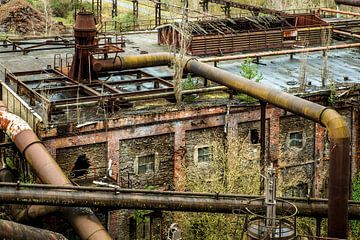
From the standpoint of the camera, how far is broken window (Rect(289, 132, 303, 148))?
2469 centimetres

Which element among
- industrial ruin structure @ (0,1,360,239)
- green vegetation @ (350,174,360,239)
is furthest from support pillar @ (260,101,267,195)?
green vegetation @ (350,174,360,239)

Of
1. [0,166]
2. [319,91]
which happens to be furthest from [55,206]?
[319,91]

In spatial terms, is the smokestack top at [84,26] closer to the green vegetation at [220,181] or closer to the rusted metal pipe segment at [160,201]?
the green vegetation at [220,181]

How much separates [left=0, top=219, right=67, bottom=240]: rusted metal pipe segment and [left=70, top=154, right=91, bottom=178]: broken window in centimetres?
558

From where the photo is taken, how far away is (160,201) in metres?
16.8

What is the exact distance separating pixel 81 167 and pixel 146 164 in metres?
2.20

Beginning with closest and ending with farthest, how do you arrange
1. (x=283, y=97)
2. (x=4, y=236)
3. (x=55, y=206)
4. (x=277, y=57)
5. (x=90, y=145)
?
1. (x=4, y=236)
2. (x=55, y=206)
3. (x=283, y=97)
4. (x=90, y=145)
5. (x=277, y=57)

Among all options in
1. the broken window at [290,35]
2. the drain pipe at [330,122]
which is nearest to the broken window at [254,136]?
the drain pipe at [330,122]

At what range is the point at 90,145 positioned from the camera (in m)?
21.1

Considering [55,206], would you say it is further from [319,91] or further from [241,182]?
[319,91]

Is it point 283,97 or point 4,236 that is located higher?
point 283,97

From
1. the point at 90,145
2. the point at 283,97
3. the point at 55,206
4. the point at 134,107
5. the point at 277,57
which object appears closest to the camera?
the point at 55,206

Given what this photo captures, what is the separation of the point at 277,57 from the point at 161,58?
686 cm

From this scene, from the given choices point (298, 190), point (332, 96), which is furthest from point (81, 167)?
point (332, 96)
